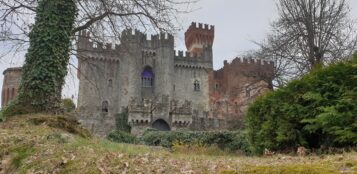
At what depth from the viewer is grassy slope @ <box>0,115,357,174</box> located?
471 centimetres

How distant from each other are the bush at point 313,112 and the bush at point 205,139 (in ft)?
28.7

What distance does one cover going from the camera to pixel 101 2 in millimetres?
12859

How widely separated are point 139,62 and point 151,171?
45.2 m

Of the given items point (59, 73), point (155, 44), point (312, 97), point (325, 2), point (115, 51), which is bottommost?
point (312, 97)

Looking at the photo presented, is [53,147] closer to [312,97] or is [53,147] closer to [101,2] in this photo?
[312,97]

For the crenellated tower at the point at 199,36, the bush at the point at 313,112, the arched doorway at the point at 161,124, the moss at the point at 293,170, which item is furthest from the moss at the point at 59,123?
the crenellated tower at the point at 199,36

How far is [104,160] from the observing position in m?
6.45

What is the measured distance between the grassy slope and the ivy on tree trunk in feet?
6.48

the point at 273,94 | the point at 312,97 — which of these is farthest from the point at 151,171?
the point at 273,94

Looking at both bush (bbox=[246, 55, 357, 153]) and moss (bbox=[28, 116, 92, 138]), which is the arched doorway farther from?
moss (bbox=[28, 116, 92, 138])

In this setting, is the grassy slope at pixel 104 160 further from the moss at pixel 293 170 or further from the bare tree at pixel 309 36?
the bare tree at pixel 309 36

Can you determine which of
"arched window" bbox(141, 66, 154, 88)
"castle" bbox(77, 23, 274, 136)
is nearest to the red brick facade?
"castle" bbox(77, 23, 274, 136)

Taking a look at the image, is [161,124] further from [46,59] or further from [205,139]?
[46,59]

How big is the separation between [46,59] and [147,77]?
1575 inches
